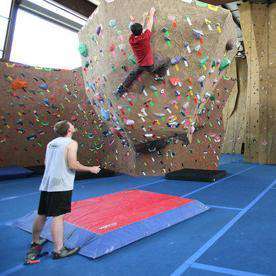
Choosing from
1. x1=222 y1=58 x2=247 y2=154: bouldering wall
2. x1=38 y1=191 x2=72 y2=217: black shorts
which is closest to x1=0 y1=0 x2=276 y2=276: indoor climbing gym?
x1=38 y1=191 x2=72 y2=217: black shorts

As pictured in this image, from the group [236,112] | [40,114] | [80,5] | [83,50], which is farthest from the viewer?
[236,112]

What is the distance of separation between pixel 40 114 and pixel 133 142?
2625 millimetres

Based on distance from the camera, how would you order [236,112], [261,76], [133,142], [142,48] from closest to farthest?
[142,48], [133,142], [261,76], [236,112]

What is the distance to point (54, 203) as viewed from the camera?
2.27 metres

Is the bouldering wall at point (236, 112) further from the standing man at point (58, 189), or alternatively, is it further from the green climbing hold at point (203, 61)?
the standing man at point (58, 189)

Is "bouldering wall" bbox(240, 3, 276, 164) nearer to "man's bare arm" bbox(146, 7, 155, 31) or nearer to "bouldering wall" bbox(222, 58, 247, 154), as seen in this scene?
"bouldering wall" bbox(222, 58, 247, 154)

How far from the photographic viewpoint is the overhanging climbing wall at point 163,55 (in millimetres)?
4637

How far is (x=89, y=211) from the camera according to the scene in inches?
132

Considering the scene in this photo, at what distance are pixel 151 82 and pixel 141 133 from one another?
1.02m

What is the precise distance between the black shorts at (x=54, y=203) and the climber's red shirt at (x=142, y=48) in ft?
9.03

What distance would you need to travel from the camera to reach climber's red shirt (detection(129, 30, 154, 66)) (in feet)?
14.4

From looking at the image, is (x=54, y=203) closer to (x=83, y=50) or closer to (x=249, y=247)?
(x=249, y=247)

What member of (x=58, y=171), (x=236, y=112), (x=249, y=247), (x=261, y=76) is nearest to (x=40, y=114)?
(x=58, y=171)

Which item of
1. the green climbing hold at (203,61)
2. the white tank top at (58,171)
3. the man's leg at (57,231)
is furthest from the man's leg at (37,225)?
the green climbing hold at (203,61)
